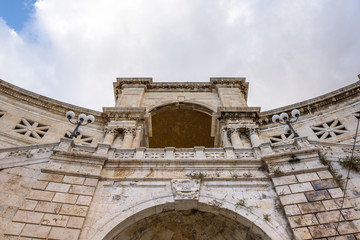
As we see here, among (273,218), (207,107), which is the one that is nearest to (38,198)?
(273,218)

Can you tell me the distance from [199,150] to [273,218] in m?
3.60

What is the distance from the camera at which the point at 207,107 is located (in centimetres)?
2062

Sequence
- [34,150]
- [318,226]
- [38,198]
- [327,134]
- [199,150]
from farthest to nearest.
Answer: [327,134] < [199,150] < [34,150] < [38,198] < [318,226]

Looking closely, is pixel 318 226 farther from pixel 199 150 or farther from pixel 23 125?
pixel 23 125

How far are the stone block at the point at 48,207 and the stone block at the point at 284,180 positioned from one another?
6602 mm

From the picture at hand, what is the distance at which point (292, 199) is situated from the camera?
7.73 meters

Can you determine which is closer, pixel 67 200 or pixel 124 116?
pixel 67 200

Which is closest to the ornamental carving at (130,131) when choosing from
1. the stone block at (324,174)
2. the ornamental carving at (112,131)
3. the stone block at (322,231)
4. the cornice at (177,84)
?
the ornamental carving at (112,131)

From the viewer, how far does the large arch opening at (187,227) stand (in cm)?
809

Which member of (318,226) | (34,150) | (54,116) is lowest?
(318,226)

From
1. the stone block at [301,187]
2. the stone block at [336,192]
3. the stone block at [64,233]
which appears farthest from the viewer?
the stone block at [301,187]

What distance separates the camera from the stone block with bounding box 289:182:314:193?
790 centimetres

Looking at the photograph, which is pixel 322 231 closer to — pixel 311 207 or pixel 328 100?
pixel 311 207

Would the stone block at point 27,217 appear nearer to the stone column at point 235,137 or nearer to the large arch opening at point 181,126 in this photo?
the stone column at point 235,137
